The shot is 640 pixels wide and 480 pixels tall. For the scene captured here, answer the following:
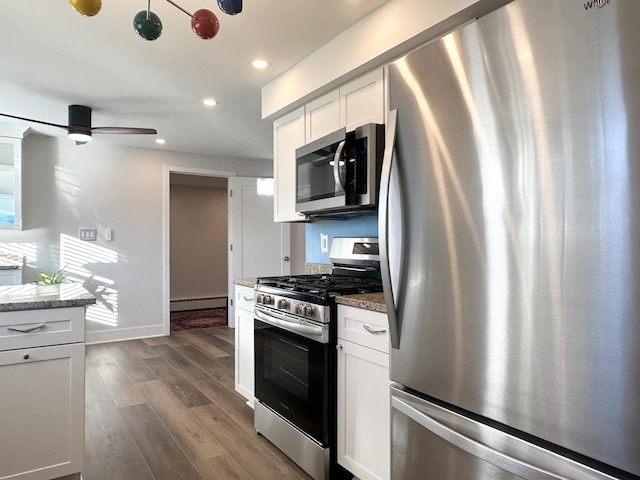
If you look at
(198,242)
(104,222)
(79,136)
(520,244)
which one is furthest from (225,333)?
(520,244)

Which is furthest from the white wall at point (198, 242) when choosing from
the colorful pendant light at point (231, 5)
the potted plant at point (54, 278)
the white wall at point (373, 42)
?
the colorful pendant light at point (231, 5)

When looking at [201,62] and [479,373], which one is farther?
[201,62]

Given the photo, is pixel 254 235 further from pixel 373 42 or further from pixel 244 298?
pixel 373 42

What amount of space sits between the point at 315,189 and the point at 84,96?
221cm

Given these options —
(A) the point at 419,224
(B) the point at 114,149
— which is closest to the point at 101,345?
(B) the point at 114,149

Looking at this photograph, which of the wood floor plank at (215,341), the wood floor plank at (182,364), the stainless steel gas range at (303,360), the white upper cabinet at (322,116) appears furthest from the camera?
the wood floor plank at (215,341)

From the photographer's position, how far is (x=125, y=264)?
491cm

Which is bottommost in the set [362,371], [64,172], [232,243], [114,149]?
[362,371]

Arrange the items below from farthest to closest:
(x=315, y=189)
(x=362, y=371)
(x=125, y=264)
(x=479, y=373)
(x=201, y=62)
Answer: (x=125, y=264) → (x=201, y=62) → (x=315, y=189) → (x=362, y=371) → (x=479, y=373)

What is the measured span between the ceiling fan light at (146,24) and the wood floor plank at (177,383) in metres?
2.45

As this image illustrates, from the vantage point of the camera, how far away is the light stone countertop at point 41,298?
176cm

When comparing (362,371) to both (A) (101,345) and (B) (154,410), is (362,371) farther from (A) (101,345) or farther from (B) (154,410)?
(A) (101,345)

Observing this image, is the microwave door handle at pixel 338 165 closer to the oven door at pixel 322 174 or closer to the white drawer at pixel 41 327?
the oven door at pixel 322 174

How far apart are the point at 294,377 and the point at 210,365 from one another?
1.99 meters
